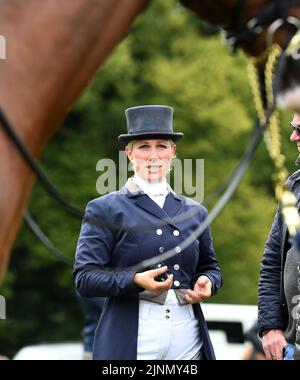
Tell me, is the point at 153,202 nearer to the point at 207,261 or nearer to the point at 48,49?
the point at 207,261

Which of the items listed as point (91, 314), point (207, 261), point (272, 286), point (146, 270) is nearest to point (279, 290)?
point (272, 286)

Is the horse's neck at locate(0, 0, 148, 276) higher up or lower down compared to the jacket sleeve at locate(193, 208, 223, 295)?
higher up

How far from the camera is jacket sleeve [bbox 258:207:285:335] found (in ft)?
17.1

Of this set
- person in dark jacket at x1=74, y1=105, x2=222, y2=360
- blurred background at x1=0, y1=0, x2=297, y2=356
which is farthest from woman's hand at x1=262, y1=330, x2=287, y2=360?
blurred background at x1=0, y1=0, x2=297, y2=356

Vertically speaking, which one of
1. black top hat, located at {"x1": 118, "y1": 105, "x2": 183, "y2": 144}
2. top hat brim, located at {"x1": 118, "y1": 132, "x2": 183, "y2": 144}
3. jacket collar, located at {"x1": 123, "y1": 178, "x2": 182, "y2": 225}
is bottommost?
jacket collar, located at {"x1": 123, "y1": 178, "x2": 182, "y2": 225}

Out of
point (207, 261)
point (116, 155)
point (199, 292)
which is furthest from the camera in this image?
point (116, 155)

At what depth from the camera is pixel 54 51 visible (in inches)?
140

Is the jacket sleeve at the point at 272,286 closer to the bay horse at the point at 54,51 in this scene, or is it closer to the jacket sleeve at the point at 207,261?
the jacket sleeve at the point at 207,261

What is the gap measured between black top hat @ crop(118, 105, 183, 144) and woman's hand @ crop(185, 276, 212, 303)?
2.40 feet

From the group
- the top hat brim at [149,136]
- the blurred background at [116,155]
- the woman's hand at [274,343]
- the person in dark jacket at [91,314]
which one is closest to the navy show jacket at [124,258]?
the top hat brim at [149,136]

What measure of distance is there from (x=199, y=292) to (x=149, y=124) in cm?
87

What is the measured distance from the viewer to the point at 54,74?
3.55 metres

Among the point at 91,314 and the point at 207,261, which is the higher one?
the point at 91,314

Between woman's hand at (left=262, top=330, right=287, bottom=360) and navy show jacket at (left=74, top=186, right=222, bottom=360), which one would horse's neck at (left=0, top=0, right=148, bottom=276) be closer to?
navy show jacket at (left=74, top=186, right=222, bottom=360)
